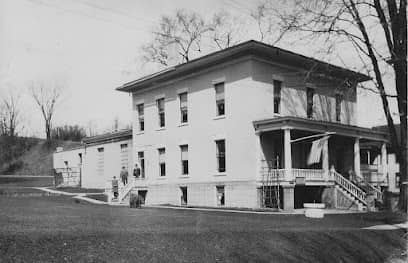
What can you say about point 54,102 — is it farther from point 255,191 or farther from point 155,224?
point 255,191

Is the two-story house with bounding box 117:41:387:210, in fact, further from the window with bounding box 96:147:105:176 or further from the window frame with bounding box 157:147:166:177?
the window with bounding box 96:147:105:176

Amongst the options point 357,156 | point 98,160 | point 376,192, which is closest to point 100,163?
point 98,160

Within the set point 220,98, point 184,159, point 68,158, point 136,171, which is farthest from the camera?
point 68,158

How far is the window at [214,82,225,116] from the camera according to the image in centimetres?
2950

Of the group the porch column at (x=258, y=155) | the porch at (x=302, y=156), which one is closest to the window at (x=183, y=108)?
the porch at (x=302, y=156)

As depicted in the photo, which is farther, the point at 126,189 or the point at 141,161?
the point at 141,161

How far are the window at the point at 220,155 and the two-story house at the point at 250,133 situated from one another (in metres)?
0.06

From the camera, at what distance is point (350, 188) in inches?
1107

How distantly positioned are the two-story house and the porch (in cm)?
6

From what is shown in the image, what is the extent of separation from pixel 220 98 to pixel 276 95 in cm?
335

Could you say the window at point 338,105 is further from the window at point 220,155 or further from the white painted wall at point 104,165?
the white painted wall at point 104,165

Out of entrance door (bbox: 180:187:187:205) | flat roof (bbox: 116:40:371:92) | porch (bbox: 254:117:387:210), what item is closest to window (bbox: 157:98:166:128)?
flat roof (bbox: 116:40:371:92)

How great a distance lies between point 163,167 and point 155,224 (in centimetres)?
1989

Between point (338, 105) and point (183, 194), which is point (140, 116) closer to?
point (183, 194)
